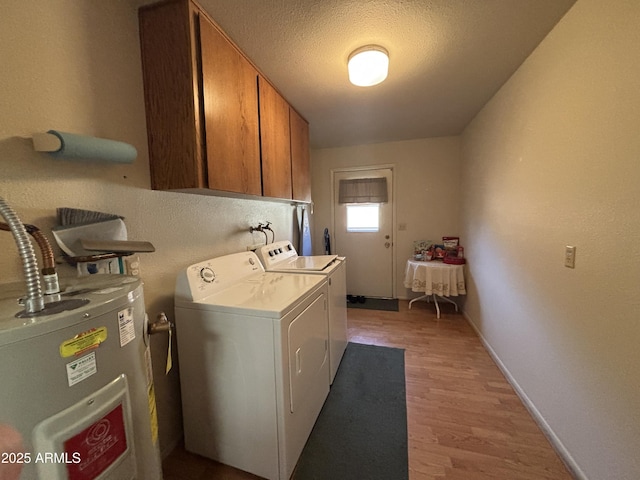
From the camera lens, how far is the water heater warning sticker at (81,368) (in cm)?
58

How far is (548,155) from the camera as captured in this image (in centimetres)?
151

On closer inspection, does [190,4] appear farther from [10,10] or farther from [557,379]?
[557,379]

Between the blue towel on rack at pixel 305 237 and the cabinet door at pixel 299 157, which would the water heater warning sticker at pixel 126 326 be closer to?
the cabinet door at pixel 299 157

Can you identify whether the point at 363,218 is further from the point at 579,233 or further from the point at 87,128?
the point at 87,128

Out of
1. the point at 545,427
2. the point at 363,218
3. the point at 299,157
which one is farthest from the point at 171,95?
the point at 363,218

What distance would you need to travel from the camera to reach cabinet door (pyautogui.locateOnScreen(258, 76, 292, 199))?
1853 millimetres

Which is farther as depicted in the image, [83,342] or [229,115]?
[229,115]

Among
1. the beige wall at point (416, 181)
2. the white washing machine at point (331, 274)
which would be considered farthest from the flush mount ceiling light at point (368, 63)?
the beige wall at point (416, 181)

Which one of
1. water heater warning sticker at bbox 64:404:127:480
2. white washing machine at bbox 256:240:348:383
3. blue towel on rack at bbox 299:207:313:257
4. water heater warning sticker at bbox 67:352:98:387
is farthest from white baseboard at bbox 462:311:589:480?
blue towel on rack at bbox 299:207:313:257

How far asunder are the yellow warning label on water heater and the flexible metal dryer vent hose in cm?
11

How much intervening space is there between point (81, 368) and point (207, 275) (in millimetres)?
883

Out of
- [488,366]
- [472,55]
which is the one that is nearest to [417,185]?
[472,55]

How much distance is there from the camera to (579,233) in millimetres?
1263

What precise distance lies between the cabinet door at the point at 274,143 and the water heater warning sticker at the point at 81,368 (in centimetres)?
140
